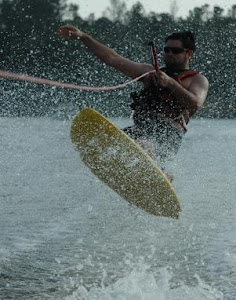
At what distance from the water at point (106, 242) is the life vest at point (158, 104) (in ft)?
→ 2.86

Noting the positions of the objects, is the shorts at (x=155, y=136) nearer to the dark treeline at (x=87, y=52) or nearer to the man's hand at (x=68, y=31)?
the man's hand at (x=68, y=31)

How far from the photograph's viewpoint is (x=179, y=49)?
6.42 m

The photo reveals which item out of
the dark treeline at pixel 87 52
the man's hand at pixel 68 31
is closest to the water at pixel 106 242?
the man's hand at pixel 68 31

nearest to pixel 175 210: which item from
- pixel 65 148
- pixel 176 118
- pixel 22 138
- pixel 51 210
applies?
pixel 176 118

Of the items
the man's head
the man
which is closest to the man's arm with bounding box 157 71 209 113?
the man

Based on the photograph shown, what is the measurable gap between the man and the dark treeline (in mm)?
23333

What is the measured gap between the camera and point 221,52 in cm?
4947

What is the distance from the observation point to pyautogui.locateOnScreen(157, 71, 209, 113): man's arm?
19.7 ft

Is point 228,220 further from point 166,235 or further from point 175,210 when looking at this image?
point 175,210

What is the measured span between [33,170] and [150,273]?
229 inches

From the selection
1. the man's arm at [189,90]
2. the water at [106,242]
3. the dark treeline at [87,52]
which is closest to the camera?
the water at [106,242]

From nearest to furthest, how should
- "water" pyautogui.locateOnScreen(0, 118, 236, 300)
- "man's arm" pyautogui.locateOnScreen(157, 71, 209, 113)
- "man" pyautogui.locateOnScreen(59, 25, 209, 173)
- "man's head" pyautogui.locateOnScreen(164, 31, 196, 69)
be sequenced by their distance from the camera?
"water" pyautogui.locateOnScreen(0, 118, 236, 300) < "man's arm" pyautogui.locateOnScreen(157, 71, 209, 113) < "man" pyautogui.locateOnScreen(59, 25, 209, 173) < "man's head" pyautogui.locateOnScreen(164, 31, 196, 69)

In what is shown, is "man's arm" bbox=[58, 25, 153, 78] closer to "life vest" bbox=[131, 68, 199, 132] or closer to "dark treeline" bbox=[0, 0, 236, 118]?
→ "life vest" bbox=[131, 68, 199, 132]

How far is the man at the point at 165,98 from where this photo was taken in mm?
6227
